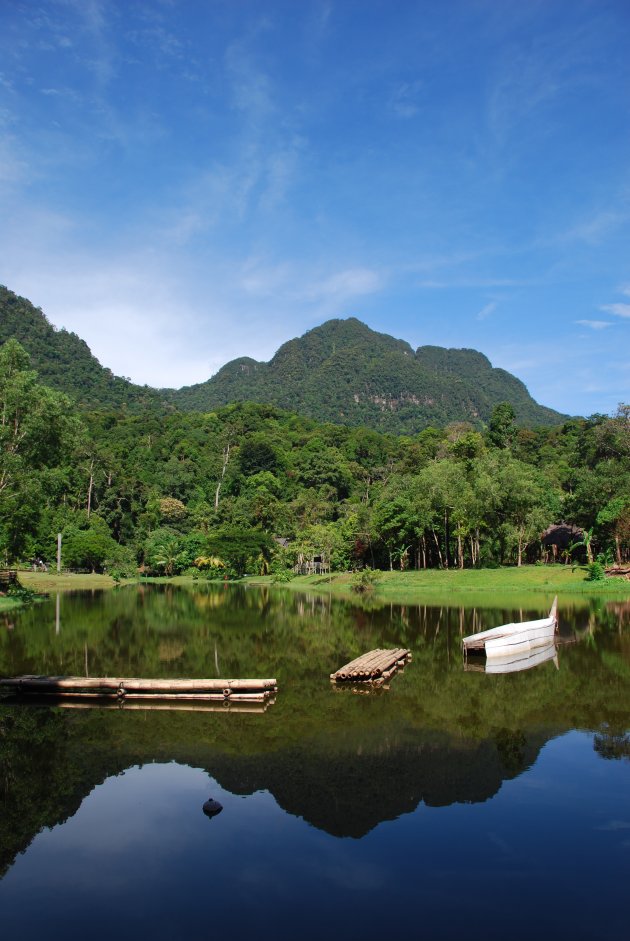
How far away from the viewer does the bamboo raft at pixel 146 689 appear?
1788 cm

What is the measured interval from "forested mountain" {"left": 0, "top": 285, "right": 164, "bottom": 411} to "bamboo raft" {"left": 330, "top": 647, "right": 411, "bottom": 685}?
149m

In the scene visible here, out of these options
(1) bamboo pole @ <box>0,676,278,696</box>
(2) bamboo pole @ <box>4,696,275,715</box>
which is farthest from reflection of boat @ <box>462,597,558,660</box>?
(2) bamboo pole @ <box>4,696,275,715</box>

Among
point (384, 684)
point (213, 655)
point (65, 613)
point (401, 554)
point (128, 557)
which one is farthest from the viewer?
point (128, 557)

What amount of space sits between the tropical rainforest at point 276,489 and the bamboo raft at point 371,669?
28161 mm

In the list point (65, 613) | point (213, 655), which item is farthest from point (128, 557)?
point (213, 655)

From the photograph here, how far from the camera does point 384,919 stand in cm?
761

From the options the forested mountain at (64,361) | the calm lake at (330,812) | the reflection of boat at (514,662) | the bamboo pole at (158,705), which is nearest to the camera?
the calm lake at (330,812)

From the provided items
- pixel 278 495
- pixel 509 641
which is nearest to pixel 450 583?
pixel 509 641

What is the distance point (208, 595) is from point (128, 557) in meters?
27.2

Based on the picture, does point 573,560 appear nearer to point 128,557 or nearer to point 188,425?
point 128,557

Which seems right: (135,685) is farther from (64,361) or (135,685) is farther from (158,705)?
(64,361)

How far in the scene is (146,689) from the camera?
18.3m

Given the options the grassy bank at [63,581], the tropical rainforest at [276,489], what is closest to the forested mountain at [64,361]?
the tropical rainforest at [276,489]

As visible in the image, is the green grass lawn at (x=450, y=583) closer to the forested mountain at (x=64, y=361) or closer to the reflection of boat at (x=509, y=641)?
the reflection of boat at (x=509, y=641)
